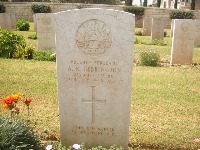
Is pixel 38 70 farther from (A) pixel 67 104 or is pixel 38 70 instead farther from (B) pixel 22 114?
(A) pixel 67 104

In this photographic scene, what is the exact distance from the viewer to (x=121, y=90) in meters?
3.73

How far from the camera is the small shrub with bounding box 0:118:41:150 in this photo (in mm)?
3051

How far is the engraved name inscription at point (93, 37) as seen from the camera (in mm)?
3532

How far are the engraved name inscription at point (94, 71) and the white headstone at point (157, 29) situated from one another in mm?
15211

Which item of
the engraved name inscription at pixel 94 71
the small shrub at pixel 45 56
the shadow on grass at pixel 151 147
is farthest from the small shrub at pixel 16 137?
the small shrub at pixel 45 56

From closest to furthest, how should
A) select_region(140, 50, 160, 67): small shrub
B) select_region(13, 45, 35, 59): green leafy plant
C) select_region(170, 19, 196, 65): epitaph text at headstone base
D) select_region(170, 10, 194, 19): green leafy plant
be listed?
1. select_region(170, 19, 196, 65): epitaph text at headstone base
2. select_region(140, 50, 160, 67): small shrub
3. select_region(13, 45, 35, 59): green leafy plant
4. select_region(170, 10, 194, 19): green leafy plant

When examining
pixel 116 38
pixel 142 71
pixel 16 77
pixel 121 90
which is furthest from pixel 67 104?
pixel 142 71

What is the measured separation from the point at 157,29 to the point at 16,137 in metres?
16.4

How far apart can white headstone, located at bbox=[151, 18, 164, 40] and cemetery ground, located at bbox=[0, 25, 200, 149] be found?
Answer: 8417 millimetres

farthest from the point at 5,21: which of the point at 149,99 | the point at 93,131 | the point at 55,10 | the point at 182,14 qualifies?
the point at 182,14

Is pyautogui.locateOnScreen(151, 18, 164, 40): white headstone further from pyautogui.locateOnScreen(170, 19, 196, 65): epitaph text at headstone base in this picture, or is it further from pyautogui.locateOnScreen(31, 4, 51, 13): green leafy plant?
pyautogui.locateOnScreen(31, 4, 51, 13): green leafy plant

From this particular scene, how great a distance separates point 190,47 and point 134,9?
25.4m

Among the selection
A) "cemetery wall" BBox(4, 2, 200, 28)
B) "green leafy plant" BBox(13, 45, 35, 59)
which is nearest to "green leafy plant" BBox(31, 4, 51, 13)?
"cemetery wall" BBox(4, 2, 200, 28)

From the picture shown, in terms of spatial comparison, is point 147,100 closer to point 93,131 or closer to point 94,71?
point 93,131
